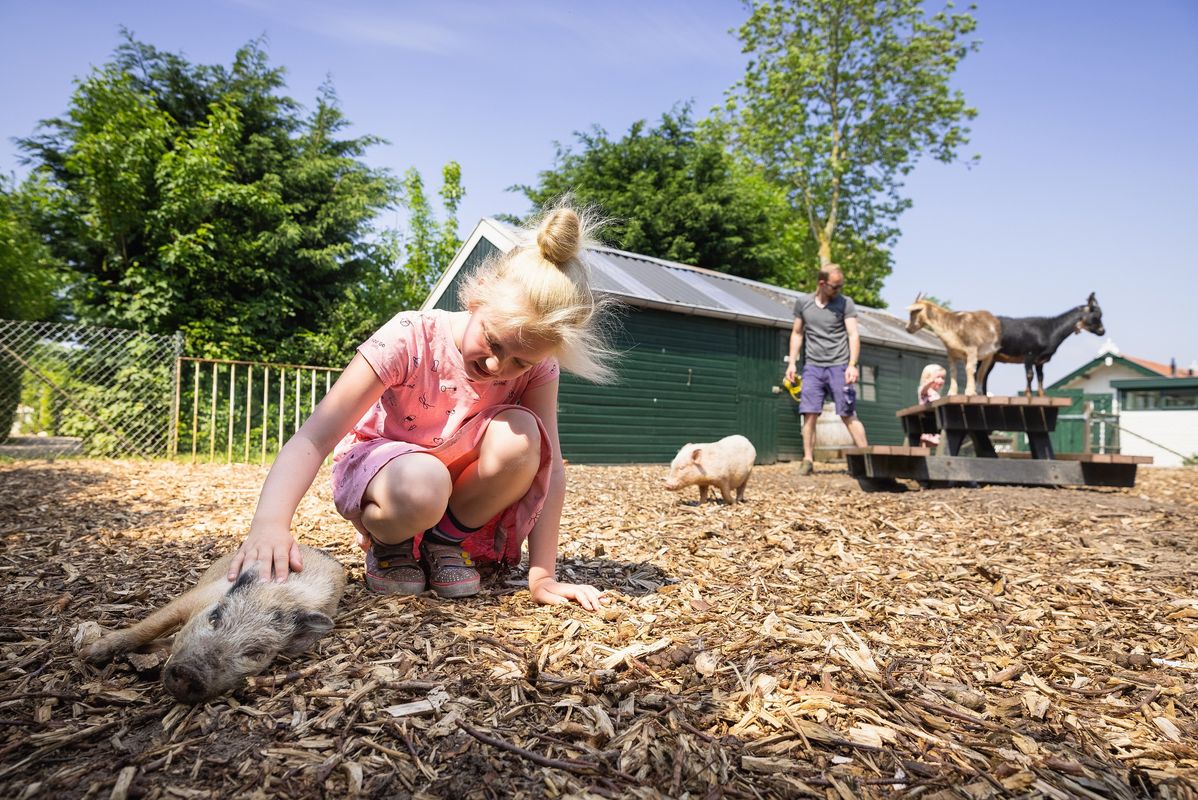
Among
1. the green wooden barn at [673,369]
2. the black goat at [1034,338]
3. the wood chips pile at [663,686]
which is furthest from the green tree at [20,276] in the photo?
the black goat at [1034,338]

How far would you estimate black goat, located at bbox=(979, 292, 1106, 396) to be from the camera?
7660 mm

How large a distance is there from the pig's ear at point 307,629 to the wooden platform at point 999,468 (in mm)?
5749

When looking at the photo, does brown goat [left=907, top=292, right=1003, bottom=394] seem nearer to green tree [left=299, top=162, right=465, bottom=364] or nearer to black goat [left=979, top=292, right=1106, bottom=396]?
black goat [left=979, top=292, right=1106, bottom=396]

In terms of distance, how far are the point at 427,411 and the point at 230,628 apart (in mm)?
1027

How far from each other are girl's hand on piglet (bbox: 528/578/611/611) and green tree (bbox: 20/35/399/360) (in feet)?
42.2

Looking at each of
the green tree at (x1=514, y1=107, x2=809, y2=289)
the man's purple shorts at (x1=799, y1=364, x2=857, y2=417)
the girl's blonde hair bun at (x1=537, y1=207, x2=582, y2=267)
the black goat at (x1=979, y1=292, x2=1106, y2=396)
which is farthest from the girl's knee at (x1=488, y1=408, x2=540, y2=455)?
the green tree at (x1=514, y1=107, x2=809, y2=289)

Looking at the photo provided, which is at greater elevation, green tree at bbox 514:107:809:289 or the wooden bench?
green tree at bbox 514:107:809:289

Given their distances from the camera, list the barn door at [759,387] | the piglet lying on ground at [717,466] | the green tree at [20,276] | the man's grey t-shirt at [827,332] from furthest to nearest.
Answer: the barn door at [759,387]
the green tree at [20,276]
the man's grey t-shirt at [827,332]
the piglet lying on ground at [717,466]

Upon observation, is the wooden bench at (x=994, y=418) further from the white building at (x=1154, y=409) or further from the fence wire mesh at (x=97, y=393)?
the white building at (x=1154, y=409)

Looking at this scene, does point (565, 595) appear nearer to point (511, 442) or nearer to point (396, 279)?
point (511, 442)

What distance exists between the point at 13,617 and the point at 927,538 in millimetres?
4537

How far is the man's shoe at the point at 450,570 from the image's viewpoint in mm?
2742

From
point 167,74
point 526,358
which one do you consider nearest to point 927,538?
point 526,358

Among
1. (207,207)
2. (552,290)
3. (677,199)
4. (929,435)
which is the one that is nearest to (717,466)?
(552,290)
